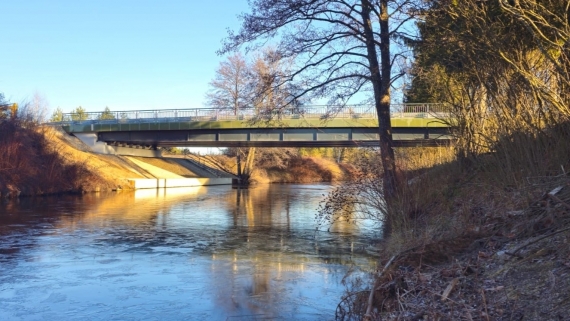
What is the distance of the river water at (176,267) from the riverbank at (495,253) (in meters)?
1.41

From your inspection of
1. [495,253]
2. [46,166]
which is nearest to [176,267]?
[495,253]

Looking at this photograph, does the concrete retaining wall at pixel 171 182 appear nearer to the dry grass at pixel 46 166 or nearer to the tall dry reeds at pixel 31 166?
the dry grass at pixel 46 166

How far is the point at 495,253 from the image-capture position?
24.1 ft

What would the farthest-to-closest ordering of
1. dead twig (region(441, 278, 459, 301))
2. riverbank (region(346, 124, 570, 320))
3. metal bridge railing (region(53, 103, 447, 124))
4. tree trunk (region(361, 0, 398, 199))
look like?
1. metal bridge railing (region(53, 103, 447, 124))
2. tree trunk (region(361, 0, 398, 199))
3. dead twig (region(441, 278, 459, 301))
4. riverbank (region(346, 124, 570, 320))

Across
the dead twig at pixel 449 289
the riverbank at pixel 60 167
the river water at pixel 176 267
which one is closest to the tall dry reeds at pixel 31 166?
the riverbank at pixel 60 167

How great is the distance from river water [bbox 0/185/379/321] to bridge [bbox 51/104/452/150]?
1336cm

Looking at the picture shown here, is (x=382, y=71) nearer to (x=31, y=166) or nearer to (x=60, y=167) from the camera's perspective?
(x=31, y=166)

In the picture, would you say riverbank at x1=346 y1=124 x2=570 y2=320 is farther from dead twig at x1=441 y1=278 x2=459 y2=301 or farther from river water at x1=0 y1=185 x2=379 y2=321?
river water at x1=0 y1=185 x2=379 y2=321

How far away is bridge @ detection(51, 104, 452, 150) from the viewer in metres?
39.3

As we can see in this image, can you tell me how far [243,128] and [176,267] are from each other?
1303 inches

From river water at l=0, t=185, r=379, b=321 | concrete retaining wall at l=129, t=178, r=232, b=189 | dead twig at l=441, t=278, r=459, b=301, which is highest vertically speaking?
dead twig at l=441, t=278, r=459, b=301

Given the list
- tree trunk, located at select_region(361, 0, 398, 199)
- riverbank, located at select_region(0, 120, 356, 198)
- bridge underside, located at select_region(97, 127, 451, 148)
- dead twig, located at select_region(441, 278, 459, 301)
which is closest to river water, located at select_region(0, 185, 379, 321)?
dead twig, located at select_region(441, 278, 459, 301)

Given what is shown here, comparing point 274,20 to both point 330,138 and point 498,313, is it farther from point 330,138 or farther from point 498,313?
point 330,138

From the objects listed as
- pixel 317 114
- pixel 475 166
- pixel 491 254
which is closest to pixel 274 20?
pixel 475 166
